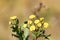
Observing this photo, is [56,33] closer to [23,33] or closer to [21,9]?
[21,9]

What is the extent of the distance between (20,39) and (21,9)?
9.98 ft

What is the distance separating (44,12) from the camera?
4.96 m

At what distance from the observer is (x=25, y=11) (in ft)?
16.3

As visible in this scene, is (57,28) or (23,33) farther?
(57,28)

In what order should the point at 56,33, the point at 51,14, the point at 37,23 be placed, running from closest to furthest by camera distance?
1. the point at 37,23
2. the point at 56,33
3. the point at 51,14

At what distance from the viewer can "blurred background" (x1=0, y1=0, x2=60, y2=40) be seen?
4648mm

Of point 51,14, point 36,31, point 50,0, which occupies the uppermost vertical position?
point 50,0

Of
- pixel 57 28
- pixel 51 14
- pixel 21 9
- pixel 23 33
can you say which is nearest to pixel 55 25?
pixel 57 28

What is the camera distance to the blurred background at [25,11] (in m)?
4.65

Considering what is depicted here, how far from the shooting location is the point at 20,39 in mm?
2078

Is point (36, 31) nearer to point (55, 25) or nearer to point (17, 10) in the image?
point (55, 25)

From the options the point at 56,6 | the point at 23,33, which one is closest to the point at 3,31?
the point at 56,6

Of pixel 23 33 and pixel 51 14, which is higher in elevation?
pixel 51 14

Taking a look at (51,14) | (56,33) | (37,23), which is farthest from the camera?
(51,14)
